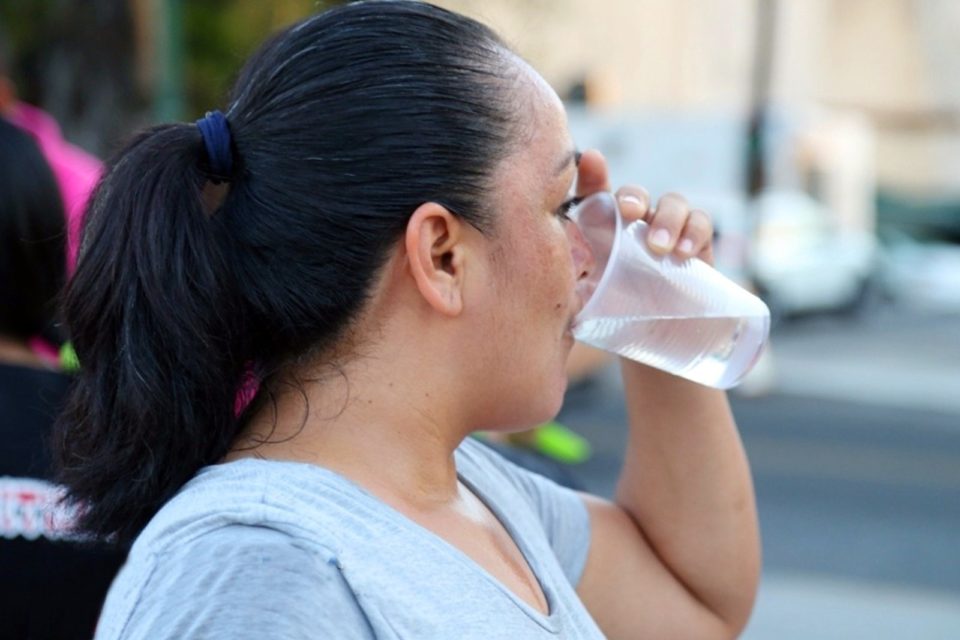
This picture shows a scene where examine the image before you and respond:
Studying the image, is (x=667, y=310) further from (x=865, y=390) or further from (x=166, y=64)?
(x=865, y=390)

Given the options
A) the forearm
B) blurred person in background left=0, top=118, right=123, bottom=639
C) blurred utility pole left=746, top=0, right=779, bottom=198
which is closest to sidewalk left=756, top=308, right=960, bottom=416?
blurred utility pole left=746, top=0, right=779, bottom=198

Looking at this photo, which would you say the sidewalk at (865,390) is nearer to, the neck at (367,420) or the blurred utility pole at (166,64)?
the neck at (367,420)

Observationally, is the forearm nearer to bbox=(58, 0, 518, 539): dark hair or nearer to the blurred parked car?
bbox=(58, 0, 518, 539): dark hair

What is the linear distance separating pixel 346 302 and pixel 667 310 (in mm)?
446

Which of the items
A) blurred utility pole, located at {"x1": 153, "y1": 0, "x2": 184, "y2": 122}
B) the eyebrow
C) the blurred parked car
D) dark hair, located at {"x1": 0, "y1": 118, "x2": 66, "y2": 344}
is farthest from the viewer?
the blurred parked car

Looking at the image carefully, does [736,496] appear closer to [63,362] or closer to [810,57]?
[63,362]

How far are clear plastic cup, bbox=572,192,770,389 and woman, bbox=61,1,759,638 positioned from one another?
12 centimetres

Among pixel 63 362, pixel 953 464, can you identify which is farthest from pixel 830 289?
pixel 63 362

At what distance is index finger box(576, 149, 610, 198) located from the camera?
1.73 metres

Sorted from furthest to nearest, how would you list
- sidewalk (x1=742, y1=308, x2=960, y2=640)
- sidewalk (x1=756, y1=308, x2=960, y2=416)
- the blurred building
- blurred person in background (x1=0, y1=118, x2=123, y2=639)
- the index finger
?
the blurred building
sidewalk (x1=756, y1=308, x2=960, y2=416)
sidewalk (x1=742, y1=308, x2=960, y2=640)
blurred person in background (x1=0, y1=118, x2=123, y2=639)
the index finger

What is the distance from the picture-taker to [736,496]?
1836mm

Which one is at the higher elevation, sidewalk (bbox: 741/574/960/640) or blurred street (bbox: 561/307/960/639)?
sidewalk (bbox: 741/574/960/640)

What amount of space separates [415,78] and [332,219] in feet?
0.53

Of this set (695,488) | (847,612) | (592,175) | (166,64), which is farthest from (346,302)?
(166,64)
